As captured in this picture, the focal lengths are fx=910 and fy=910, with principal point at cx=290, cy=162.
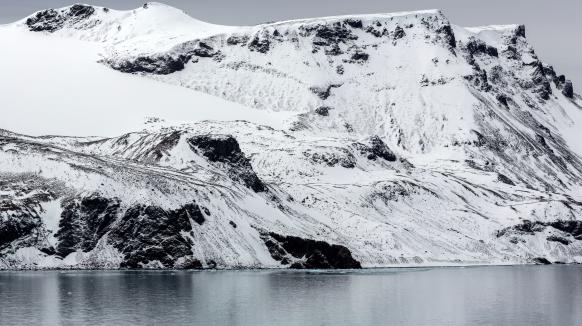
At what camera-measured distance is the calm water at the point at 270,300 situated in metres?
104

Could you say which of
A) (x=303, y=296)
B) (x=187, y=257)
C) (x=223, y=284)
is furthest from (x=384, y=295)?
(x=187, y=257)

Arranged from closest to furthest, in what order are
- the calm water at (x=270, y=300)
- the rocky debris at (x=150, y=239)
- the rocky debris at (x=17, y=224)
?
the calm water at (x=270, y=300) < the rocky debris at (x=17, y=224) < the rocky debris at (x=150, y=239)

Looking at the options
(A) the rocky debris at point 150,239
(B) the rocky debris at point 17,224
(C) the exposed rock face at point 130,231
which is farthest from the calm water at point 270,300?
(C) the exposed rock face at point 130,231

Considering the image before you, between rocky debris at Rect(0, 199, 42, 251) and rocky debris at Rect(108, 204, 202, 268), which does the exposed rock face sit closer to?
rocky debris at Rect(108, 204, 202, 268)

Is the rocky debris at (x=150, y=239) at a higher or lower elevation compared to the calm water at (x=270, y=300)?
higher

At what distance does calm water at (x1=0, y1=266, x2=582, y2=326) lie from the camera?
103938 millimetres

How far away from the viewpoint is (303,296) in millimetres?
130750

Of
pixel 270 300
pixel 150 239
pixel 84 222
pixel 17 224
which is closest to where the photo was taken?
pixel 270 300

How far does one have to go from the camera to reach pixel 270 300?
123625 millimetres

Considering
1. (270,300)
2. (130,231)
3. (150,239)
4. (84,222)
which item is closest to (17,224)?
(84,222)

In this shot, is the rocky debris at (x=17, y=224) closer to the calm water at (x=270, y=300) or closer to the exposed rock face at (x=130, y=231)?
the exposed rock face at (x=130, y=231)

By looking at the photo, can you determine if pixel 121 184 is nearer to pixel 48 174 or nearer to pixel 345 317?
pixel 48 174

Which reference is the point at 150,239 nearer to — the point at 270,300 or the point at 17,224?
the point at 17,224

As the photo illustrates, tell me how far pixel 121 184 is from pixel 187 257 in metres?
24.2
